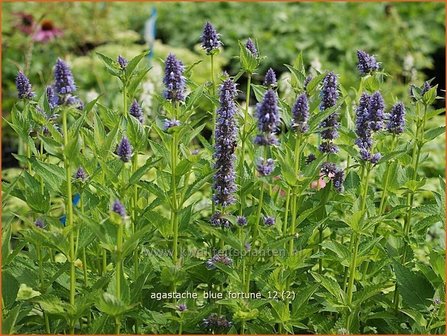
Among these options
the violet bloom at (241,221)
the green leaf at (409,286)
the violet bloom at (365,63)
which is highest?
the violet bloom at (365,63)

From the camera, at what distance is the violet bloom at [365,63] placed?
3.18 metres

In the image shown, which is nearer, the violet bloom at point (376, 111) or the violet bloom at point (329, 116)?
the violet bloom at point (376, 111)

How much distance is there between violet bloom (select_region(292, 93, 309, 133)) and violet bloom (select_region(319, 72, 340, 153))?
8.6 inches

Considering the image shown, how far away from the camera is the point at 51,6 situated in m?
8.48

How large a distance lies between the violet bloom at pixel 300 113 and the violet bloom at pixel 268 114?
123 mm

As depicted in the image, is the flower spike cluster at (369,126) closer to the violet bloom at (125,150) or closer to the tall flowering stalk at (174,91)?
the tall flowering stalk at (174,91)

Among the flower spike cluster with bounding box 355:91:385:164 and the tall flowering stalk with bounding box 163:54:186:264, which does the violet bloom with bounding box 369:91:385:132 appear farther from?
the tall flowering stalk with bounding box 163:54:186:264

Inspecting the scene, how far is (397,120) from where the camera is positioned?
2.97 metres

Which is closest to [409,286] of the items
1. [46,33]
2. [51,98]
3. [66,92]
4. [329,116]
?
[329,116]

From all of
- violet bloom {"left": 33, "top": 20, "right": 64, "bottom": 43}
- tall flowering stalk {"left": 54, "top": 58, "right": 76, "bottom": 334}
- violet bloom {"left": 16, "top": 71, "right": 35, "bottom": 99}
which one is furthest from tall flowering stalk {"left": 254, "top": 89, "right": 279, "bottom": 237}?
violet bloom {"left": 33, "top": 20, "right": 64, "bottom": 43}

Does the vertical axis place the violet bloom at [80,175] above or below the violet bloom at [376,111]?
below

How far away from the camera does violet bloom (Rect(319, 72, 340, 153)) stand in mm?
3002

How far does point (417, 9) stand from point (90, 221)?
773 cm

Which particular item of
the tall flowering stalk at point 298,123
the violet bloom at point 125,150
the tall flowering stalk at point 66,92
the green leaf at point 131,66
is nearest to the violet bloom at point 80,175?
the tall flowering stalk at point 66,92
